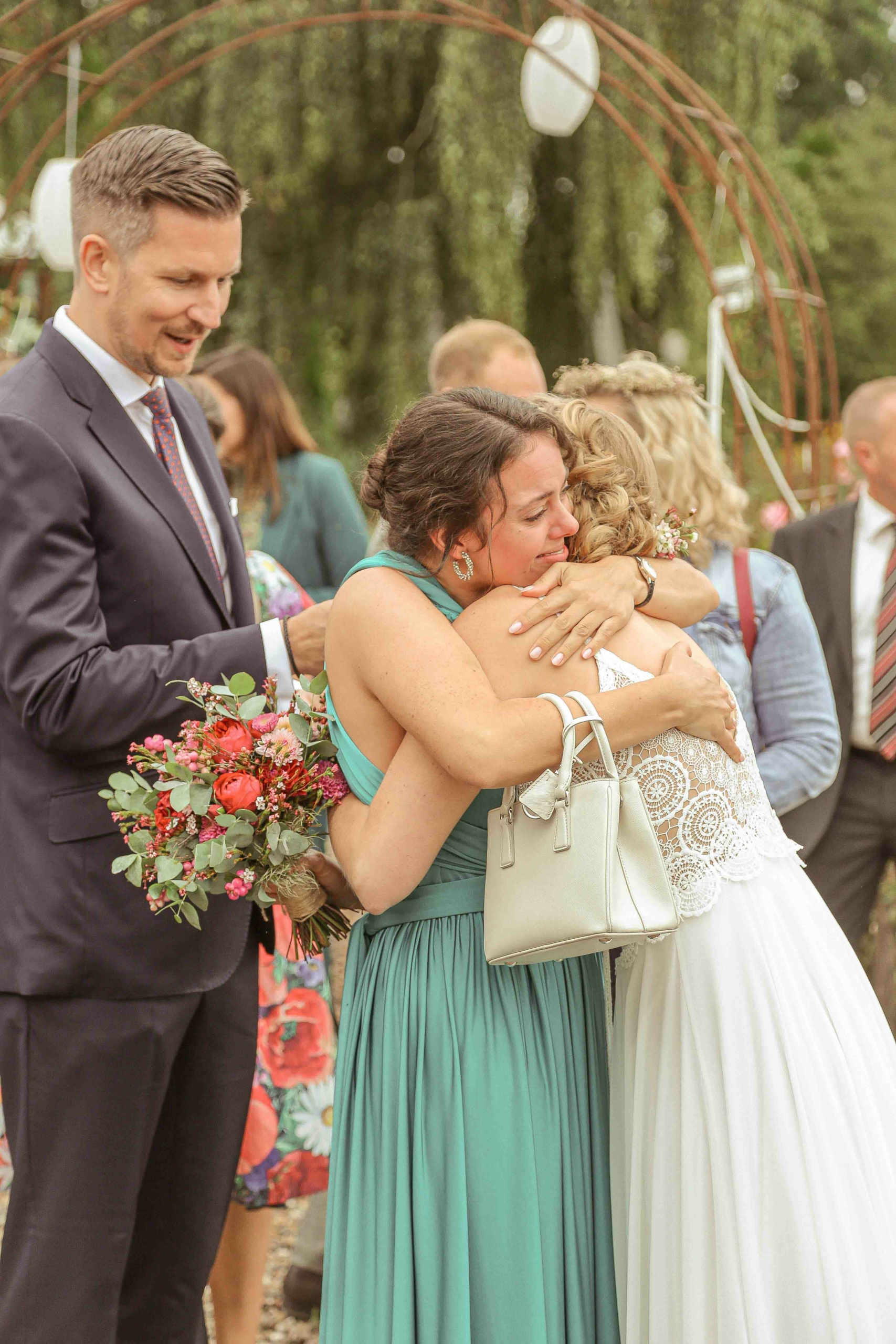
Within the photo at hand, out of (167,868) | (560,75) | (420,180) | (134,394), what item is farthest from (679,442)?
(420,180)

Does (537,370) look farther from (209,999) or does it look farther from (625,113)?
(625,113)

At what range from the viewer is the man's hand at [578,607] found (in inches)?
74.9

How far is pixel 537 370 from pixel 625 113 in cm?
629

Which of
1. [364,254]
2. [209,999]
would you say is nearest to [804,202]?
[364,254]

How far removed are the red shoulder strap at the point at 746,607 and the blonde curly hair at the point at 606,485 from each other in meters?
0.86

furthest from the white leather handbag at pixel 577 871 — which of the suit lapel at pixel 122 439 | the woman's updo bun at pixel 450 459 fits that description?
the suit lapel at pixel 122 439

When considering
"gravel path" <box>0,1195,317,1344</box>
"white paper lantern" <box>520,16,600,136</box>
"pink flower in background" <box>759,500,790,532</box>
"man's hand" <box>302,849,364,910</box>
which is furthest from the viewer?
"pink flower in background" <box>759,500,790,532</box>

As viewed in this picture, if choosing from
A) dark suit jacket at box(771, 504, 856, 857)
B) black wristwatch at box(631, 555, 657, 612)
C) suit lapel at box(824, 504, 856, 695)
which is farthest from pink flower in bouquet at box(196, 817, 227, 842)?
suit lapel at box(824, 504, 856, 695)

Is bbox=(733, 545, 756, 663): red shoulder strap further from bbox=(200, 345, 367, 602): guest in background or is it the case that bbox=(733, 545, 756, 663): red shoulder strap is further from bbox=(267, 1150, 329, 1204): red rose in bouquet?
bbox=(267, 1150, 329, 1204): red rose in bouquet

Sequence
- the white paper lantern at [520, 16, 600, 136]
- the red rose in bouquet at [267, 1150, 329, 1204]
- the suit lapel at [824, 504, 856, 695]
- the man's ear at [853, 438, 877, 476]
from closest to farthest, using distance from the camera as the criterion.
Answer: the red rose in bouquet at [267, 1150, 329, 1204], the suit lapel at [824, 504, 856, 695], the man's ear at [853, 438, 877, 476], the white paper lantern at [520, 16, 600, 136]

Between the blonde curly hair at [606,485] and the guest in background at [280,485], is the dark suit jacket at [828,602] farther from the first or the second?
the blonde curly hair at [606,485]

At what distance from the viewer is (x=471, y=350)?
3682mm

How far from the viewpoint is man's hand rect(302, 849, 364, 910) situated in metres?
2.18

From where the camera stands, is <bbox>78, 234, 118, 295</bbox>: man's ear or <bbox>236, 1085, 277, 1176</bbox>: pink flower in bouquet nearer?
<bbox>78, 234, 118, 295</bbox>: man's ear
